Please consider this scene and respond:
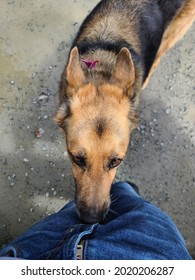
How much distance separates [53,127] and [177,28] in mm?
1934

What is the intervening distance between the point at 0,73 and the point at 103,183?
7.47 ft

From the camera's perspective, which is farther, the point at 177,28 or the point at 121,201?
the point at 177,28

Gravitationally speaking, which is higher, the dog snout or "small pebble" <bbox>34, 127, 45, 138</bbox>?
the dog snout

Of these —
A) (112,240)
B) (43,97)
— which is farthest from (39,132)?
(112,240)

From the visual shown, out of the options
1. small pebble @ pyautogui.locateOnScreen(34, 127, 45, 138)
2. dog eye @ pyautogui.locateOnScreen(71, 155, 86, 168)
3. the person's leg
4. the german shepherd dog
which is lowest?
small pebble @ pyautogui.locateOnScreen(34, 127, 45, 138)

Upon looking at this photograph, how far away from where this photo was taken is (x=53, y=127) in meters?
4.17

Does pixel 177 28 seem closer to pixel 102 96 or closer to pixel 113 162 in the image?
pixel 102 96

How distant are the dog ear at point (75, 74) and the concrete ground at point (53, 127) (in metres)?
1.30

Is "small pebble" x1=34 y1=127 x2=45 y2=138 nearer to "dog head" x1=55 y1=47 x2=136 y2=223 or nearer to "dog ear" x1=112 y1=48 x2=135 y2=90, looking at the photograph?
"dog head" x1=55 y1=47 x2=136 y2=223

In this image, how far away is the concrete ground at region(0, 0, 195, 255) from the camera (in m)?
4.03

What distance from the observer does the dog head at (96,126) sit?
274 cm

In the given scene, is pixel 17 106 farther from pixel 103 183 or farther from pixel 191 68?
pixel 191 68

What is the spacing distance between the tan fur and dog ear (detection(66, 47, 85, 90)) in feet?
4.55

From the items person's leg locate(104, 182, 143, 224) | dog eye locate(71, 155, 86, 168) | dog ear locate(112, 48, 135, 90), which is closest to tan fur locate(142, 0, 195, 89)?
dog ear locate(112, 48, 135, 90)
